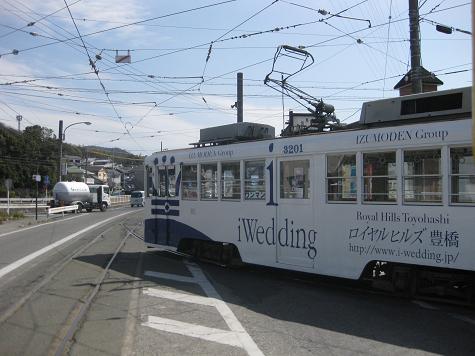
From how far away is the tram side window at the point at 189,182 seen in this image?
12.1 meters

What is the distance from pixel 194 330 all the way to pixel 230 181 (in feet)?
15.9

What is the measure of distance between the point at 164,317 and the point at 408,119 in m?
4.71

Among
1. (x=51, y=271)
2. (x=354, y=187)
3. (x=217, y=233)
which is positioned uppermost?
(x=354, y=187)

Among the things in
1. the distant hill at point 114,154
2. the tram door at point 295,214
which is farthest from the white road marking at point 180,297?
the distant hill at point 114,154

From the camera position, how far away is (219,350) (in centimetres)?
578

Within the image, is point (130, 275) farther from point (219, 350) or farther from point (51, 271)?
point (219, 350)

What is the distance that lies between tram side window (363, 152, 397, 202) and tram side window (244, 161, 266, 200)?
2303mm

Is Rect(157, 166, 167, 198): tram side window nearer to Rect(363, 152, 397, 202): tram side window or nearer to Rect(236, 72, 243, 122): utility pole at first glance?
Rect(363, 152, 397, 202): tram side window

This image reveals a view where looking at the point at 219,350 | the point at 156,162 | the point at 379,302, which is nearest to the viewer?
the point at 219,350

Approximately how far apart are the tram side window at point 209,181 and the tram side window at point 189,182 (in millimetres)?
257

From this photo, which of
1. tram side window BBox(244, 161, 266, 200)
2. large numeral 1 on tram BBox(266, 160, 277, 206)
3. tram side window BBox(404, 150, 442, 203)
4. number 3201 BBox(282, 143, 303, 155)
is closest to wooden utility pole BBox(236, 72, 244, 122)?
tram side window BBox(244, 161, 266, 200)

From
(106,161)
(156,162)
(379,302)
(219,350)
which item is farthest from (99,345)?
(106,161)

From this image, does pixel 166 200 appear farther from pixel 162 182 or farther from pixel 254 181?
pixel 254 181

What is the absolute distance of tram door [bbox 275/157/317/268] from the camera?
9266mm
